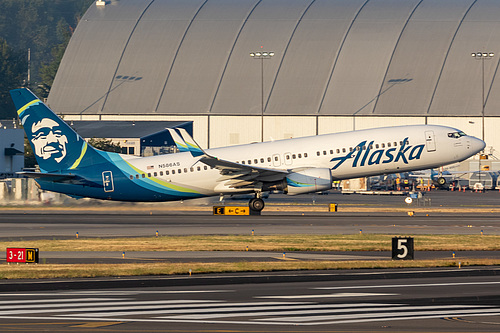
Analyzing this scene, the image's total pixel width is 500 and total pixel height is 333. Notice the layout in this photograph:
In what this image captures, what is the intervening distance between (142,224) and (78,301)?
26.3 m

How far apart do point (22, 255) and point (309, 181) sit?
25896mm

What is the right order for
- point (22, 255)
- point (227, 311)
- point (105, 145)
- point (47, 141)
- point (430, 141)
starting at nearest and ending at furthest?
point (227, 311) < point (22, 255) < point (47, 141) < point (430, 141) < point (105, 145)

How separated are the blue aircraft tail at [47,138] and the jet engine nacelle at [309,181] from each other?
11.9 meters

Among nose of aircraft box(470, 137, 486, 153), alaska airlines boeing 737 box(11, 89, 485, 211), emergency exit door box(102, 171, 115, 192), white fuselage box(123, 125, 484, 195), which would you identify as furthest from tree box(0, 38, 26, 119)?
nose of aircraft box(470, 137, 486, 153)

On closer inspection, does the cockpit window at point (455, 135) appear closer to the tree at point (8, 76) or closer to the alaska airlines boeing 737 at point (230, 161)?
the alaska airlines boeing 737 at point (230, 161)

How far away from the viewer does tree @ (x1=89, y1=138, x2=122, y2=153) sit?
102 metres

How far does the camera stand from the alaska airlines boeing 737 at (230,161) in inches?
2103

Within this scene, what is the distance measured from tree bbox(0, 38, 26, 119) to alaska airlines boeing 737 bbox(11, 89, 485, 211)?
12894cm

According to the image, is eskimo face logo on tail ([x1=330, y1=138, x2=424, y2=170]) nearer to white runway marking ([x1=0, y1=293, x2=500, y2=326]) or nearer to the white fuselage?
the white fuselage

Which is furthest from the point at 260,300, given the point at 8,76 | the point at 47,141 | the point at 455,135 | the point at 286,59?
the point at 8,76

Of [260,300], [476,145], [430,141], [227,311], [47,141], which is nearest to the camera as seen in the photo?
[227,311]

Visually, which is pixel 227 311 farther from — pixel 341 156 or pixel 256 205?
pixel 256 205

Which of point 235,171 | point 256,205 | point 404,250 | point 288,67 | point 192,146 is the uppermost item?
point 288,67

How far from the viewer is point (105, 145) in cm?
10288
